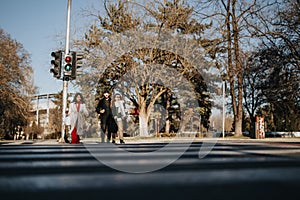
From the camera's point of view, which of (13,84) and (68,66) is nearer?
(68,66)

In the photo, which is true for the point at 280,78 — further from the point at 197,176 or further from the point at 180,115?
the point at 197,176

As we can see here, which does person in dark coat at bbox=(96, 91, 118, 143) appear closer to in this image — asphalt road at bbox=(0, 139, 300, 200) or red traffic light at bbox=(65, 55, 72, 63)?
red traffic light at bbox=(65, 55, 72, 63)

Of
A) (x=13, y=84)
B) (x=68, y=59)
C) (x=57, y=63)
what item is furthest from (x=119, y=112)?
(x=13, y=84)

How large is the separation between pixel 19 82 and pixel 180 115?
17.1 m

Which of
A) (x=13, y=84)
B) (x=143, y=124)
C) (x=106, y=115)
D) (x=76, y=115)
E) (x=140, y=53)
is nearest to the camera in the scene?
(x=76, y=115)

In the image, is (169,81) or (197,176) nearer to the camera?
(197,176)

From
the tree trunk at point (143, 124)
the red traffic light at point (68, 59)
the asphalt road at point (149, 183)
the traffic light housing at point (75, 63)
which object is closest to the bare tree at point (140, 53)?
the tree trunk at point (143, 124)

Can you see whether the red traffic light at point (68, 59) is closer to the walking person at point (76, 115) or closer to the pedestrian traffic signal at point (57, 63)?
the pedestrian traffic signal at point (57, 63)

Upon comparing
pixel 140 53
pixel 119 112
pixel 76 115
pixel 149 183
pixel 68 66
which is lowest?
pixel 149 183

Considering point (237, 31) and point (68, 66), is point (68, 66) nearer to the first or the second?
point (68, 66)

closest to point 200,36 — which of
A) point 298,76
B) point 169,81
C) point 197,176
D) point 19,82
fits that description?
point 169,81

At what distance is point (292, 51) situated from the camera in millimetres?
23281

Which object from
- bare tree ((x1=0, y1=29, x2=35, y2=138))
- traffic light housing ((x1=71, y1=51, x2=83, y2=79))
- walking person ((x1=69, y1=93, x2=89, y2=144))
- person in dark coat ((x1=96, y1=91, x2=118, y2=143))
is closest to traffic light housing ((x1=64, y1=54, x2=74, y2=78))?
traffic light housing ((x1=71, y1=51, x2=83, y2=79))

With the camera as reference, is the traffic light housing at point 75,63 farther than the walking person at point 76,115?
Yes
